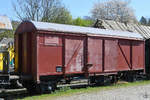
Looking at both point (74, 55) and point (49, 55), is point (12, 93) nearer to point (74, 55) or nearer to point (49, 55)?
point (49, 55)

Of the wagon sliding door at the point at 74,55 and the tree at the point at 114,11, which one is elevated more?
the tree at the point at 114,11

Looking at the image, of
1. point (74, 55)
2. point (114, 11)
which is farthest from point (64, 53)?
point (114, 11)

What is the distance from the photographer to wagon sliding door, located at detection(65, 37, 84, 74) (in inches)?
465

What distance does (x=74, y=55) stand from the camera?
12.1 m

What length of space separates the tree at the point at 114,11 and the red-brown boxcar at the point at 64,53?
5138 centimetres

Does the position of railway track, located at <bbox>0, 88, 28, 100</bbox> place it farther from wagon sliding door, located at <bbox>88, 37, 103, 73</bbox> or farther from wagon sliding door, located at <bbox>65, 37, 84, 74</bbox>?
wagon sliding door, located at <bbox>88, 37, 103, 73</bbox>

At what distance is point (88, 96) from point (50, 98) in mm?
1552

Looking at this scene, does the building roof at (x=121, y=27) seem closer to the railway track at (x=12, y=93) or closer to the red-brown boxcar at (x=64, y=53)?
the red-brown boxcar at (x=64, y=53)

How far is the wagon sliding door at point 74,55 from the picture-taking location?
11.8m

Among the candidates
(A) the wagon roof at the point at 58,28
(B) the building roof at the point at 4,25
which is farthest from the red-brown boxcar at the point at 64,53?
(B) the building roof at the point at 4,25

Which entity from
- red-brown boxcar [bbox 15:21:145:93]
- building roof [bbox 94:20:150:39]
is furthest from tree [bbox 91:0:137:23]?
red-brown boxcar [bbox 15:21:145:93]

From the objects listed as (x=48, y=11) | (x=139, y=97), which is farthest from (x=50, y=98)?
(x=48, y=11)

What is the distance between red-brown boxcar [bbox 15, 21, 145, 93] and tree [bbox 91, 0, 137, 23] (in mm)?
51378

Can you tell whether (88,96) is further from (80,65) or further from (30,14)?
(30,14)
